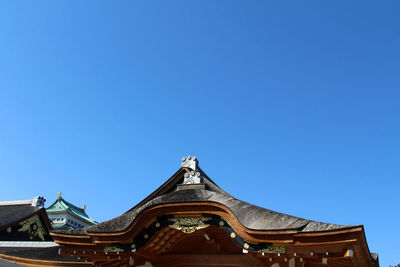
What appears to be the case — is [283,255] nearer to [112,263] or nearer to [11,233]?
[112,263]

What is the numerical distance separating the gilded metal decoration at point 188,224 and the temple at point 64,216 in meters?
21.3

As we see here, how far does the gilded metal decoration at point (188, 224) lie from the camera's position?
875cm

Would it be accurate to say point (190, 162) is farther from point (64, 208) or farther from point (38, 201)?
point (64, 208)

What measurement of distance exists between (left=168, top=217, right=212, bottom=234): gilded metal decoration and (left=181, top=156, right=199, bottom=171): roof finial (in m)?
2.73

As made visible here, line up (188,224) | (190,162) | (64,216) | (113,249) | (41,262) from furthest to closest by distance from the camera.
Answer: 1. (64,216)
2. (190,162)
3. (41,262)
4. (113,249)
5. (188,224)

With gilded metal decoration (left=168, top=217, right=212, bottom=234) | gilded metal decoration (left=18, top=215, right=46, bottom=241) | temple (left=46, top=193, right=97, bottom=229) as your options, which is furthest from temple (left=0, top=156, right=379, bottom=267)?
temple (left=46, top=193, right=97, bottom=229)

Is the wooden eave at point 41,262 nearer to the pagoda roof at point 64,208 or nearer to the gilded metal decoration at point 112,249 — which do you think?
the gilded metal decoration at point 112,249

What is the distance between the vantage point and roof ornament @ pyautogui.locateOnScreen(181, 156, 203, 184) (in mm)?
10523

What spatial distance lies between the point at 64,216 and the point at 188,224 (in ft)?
74.0

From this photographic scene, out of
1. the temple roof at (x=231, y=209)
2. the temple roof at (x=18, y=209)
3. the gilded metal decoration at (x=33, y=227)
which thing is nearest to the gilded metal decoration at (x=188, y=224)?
→ the temple roof at (x=231, y=209)

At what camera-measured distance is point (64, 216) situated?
92.9 ft

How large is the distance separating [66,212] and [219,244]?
21.7m

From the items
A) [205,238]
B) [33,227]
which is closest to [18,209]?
[33,227]

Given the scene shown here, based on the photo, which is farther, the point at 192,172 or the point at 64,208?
the point at 64,208
